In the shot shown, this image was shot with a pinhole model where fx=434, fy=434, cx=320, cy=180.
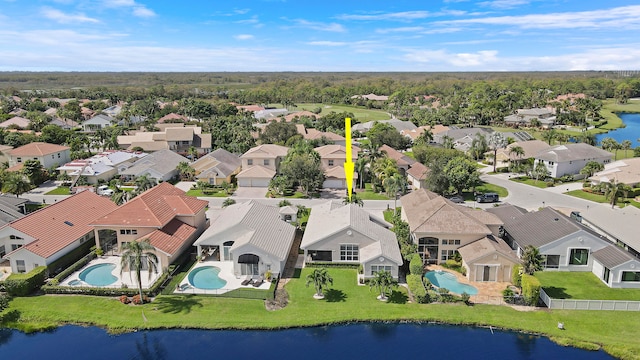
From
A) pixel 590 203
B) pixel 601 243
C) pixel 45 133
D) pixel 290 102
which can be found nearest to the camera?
pixel 601 243

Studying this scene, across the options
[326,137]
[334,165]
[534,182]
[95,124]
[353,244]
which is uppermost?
[95,124]

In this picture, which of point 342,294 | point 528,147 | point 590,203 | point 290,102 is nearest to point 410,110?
point 290,102

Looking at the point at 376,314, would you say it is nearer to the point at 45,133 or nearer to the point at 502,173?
the point at 502,173

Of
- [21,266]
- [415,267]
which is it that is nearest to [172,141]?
[21,266]

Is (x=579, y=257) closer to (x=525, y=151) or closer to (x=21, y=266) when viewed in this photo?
(x=525, y=151)

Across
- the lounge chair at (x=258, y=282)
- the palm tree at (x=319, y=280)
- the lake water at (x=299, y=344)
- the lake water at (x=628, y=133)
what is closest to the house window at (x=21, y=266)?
the lake water at (x=299, y=344)

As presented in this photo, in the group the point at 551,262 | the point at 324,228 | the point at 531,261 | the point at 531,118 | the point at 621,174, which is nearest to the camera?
the point at 531,261

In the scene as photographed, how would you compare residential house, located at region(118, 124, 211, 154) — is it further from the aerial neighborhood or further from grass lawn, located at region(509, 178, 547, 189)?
grass lawn, located at region(509, 178, 547, 189)

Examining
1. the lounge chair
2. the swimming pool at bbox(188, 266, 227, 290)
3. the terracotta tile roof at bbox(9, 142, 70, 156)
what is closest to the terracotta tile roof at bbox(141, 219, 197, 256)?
the swimming pool at bbox(188, 266, 227, 290)
